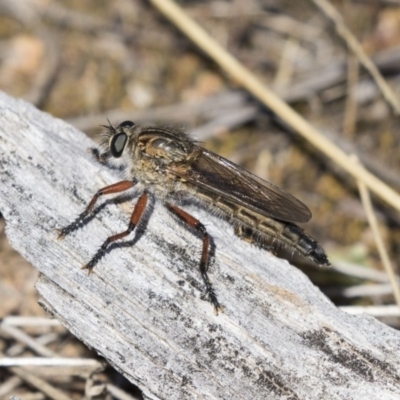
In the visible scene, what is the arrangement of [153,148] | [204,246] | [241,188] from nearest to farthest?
1. [204,246]
2. [241,188]
3. [153,148]

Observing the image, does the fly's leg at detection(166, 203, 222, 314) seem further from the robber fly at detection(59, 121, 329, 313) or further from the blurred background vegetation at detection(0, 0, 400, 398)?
the blurred background vegetation at detection(0, 0, 400, 398)

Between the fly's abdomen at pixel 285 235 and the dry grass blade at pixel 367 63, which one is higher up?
the dry grass blade at pixel 367 63

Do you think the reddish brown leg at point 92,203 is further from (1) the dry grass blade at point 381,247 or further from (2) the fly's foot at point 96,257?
(1) the dry grass blade at point 381,247

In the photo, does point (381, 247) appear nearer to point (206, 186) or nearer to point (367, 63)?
point (206, 186)

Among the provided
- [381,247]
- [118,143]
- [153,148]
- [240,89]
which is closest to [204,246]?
[153,148]

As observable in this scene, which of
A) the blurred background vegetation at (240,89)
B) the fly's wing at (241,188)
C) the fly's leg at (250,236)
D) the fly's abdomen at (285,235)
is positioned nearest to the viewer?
the fly's leg at (250,236)

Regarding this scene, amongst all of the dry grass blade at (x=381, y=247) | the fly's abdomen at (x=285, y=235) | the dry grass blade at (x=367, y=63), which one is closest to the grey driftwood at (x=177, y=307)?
the fly's abdomen at (x=285, y=235)

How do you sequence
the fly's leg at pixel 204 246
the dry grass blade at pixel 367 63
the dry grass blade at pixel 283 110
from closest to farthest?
the fly's leg at pixel 204 246
the dry grass blade at pixel 283 110
the dry grass blade at pixel 367 63

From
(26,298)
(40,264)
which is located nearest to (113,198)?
(40,264)
